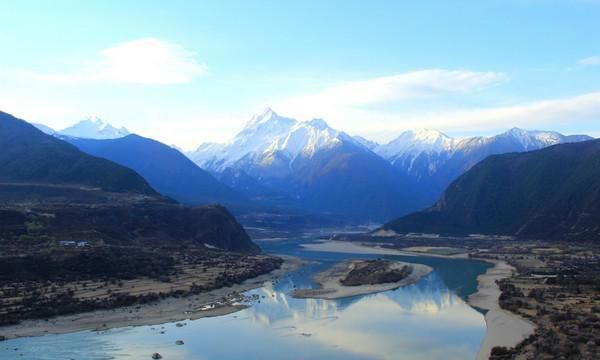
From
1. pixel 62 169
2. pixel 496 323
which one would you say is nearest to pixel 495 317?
pixel 496 323

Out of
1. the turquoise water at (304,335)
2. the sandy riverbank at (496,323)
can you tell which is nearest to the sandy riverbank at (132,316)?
the turquoise water at (304,335)

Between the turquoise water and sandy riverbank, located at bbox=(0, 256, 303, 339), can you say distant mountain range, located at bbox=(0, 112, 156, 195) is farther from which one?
the turquoise water

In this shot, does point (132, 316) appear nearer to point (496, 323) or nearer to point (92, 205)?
point (496, 323)

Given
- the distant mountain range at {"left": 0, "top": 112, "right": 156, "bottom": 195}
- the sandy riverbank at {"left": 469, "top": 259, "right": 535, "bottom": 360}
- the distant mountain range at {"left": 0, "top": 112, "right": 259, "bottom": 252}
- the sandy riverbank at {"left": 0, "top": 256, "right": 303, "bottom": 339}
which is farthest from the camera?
the distant mountain range at {"left": 0, "top": 112, "right": 156, "bottom": 195}

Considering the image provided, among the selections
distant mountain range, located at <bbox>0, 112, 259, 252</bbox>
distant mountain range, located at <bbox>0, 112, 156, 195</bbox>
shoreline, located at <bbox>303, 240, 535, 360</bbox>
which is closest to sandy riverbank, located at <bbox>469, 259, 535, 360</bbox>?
shoreline, located at <bbox>303, 240, 535, 360</bbox>

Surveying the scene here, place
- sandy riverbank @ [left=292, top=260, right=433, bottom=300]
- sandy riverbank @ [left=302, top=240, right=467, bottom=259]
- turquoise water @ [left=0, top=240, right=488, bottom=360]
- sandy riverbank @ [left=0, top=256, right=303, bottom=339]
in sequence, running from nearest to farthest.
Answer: turquoise water @ [left=0, top=240, right=488, bottom=360] < sandy riverbank @ [left=0, top=256, right=303, bottom=339] < sandy riverbank @ [left=292, top=260, right=433, bottom=300] < sandy riverbank @ [left=302, top=240, right=467, bottom=259]
